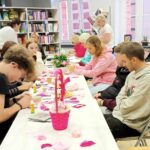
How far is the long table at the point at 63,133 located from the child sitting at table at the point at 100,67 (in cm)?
150

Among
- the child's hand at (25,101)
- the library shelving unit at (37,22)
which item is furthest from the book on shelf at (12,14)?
the child's hand at (25,101)

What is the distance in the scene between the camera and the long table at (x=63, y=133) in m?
1.40

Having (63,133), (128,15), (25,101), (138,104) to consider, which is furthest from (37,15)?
(63,133)

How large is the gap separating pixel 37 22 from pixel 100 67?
14.1ft

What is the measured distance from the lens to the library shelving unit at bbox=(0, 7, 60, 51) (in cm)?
680

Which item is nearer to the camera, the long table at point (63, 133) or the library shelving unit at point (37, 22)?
the long table at point (63, 133)

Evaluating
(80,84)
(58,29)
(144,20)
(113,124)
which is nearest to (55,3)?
(58,29)

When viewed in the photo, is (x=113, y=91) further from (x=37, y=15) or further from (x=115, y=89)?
(x=37, y=15)

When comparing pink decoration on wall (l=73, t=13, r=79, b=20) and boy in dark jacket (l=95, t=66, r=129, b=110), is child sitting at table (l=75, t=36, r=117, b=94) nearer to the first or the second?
boy in dark jacket (l=95, t=66, r=129, b=110)

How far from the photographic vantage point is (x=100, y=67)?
11.1 feet

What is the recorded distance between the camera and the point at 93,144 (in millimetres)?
1398

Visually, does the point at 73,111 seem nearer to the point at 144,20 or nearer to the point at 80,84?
the point at 80,84

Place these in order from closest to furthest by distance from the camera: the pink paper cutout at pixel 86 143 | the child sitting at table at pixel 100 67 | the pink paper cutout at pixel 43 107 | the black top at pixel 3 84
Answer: the pink paper cutout at pixel 86 143 → the black top at pixel 3 84 → the pink paper cutout at pixel 43 107 → the child sitting at table at pixel 100 67

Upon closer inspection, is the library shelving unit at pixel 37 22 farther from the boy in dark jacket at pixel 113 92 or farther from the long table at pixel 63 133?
the long table at pixel 63 133
